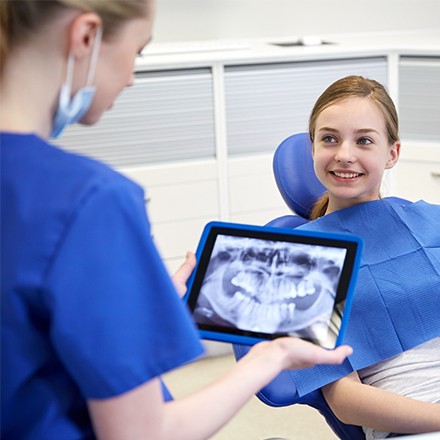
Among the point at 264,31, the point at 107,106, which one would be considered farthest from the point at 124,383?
the point at 264,31

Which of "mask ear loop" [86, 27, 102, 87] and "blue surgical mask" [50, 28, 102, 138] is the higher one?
"mask ear loop" [86, 27, 102, 87]

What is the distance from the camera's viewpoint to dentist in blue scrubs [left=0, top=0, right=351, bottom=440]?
83 centimetres

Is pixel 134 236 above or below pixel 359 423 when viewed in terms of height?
above

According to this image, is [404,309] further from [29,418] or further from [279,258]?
[29,418]

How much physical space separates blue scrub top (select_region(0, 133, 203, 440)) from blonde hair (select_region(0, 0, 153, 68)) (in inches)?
3.7

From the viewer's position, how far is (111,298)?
33.1 inches

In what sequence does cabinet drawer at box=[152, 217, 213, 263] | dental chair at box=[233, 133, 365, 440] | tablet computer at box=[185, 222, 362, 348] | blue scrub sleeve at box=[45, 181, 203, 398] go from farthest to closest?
cabinet drawer at box=[152, 217, 213, 263]
dental chair at box=[233, 133, 365, 440]
tablet computer at box=[185, 222, 362, 348]
blue scrub sleeve at box=[45, 181, 203, 398]

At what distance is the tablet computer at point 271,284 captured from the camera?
1.16m

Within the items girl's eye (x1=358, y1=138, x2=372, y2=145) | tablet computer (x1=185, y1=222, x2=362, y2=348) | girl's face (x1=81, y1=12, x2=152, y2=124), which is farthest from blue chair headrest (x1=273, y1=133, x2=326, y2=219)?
girl's face (x1=81, y1=12, x2=152, y2=124)

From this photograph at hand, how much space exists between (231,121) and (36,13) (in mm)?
2092

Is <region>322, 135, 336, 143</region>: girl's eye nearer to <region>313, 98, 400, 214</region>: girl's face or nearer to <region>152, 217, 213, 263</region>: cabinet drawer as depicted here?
<region>313, 98, 400, 214</region>: girl's face

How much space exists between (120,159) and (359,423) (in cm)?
156

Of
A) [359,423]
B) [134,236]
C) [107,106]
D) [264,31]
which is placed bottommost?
[359,423]

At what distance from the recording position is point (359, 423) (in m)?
1.48
